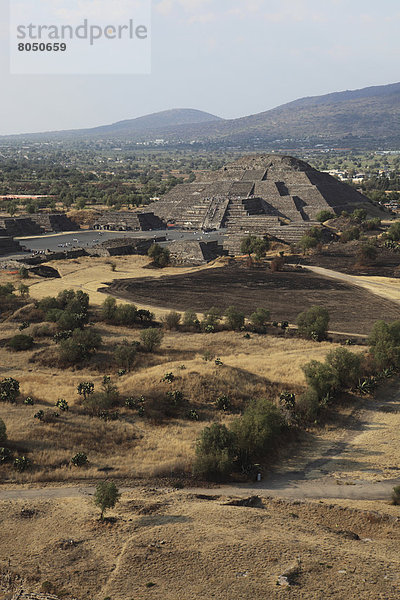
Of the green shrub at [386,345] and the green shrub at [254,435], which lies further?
the green shrub at [386,345]

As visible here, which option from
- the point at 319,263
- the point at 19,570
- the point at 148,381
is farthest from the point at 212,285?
the point at 19,570

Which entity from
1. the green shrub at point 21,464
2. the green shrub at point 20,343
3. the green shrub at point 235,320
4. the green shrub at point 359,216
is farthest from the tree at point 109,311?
the green shrub at point 359,216

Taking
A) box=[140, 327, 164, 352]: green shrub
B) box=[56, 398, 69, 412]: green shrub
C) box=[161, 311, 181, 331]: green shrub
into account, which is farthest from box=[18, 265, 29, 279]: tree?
box=[56, 398, 69, 412]: green shrub

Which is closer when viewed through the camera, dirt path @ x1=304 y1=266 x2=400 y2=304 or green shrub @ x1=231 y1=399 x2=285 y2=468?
green shrub @ x1=231 y1=399 x2=285 y2=468

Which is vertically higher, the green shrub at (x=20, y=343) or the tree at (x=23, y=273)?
the tree at (x=23, y=273)

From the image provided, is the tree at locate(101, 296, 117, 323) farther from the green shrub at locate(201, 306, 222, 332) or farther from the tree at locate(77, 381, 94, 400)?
the tree at locate(77, 381, 94, 400)

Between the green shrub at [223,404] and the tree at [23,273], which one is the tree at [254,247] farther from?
the green shrub at [223,404]

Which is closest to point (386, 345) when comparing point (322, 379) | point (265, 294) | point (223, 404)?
point (322, 379)
